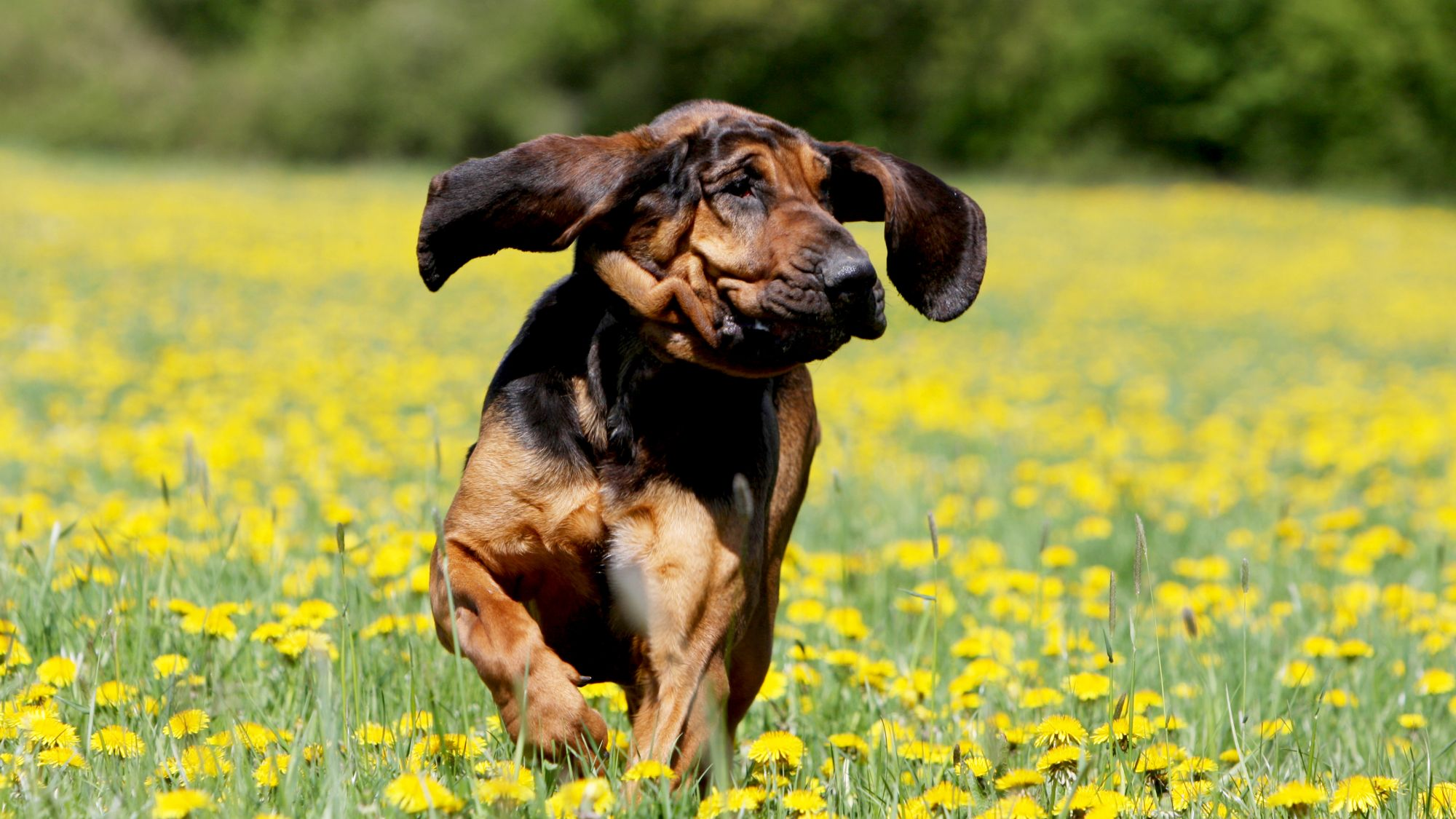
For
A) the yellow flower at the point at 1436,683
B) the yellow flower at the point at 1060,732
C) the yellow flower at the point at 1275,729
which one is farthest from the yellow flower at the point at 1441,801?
the yellow flower at the point at 1436,683

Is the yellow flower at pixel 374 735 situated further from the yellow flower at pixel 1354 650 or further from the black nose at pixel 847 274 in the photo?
the yellow flower at pixel 1354 650

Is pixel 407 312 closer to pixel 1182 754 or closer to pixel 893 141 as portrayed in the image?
pixel 1182 754

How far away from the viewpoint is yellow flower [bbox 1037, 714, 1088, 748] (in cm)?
260

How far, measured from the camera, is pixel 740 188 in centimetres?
284

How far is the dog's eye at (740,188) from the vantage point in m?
2.82

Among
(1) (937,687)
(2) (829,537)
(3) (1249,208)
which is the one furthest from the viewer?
(3) (1249,208)

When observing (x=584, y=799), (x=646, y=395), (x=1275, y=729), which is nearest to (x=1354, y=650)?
(x=1275, y=729)

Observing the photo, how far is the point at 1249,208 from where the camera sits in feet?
99.3

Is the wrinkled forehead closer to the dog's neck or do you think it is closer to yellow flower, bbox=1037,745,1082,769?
the dog's neck

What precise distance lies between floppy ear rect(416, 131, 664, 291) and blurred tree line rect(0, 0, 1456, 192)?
3686 centimetres

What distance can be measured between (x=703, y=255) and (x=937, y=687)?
4.19 ft

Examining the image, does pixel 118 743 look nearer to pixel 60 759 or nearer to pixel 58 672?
pixel 60 759

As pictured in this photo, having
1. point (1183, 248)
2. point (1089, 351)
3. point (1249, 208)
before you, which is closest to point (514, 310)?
point (1089, 351)

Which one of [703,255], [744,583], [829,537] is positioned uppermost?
[703,255]
